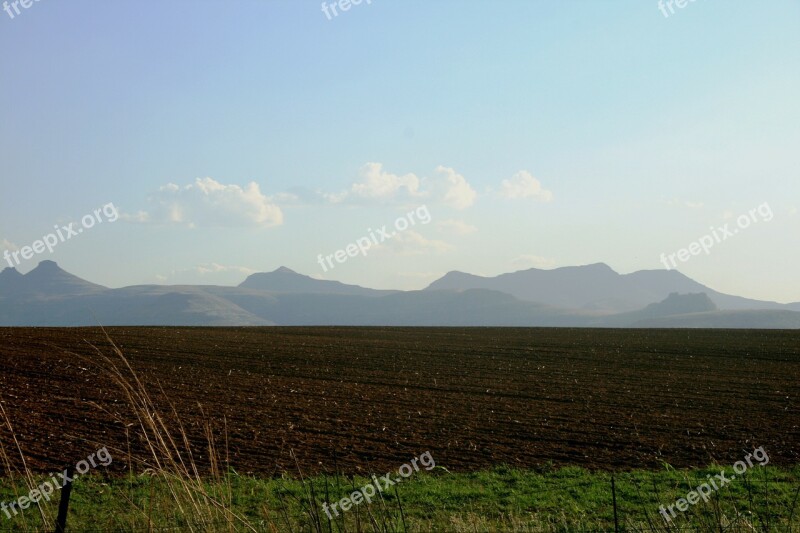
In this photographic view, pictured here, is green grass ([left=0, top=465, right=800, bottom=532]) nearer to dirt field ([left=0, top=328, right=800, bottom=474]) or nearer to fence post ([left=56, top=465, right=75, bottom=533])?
dirt field ([left=0, top=328, right=800, bottom=474])

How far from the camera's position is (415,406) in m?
21.8

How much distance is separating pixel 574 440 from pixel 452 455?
12.6 feet

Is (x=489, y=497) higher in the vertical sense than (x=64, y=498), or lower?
lower

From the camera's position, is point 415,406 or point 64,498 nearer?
point 64,498

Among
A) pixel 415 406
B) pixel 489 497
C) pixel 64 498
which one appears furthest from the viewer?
pixel 415 406

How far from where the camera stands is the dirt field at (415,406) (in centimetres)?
1509

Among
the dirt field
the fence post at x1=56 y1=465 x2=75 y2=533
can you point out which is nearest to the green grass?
the dirt field

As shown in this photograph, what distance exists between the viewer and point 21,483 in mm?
11383

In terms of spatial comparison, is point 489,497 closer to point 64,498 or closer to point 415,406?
point 64,498

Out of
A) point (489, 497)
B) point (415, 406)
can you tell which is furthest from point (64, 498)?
point (415, 406)

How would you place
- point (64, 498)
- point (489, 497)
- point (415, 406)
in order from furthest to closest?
point (415, 406) < point (489, 497) < point (64, 498)

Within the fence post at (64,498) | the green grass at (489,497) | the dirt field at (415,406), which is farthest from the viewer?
the dirt field at (415,406)

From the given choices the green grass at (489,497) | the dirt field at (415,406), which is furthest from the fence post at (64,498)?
the green grass at (489,497)

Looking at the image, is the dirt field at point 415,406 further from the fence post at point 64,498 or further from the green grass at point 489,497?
the green grass at point 489,497
